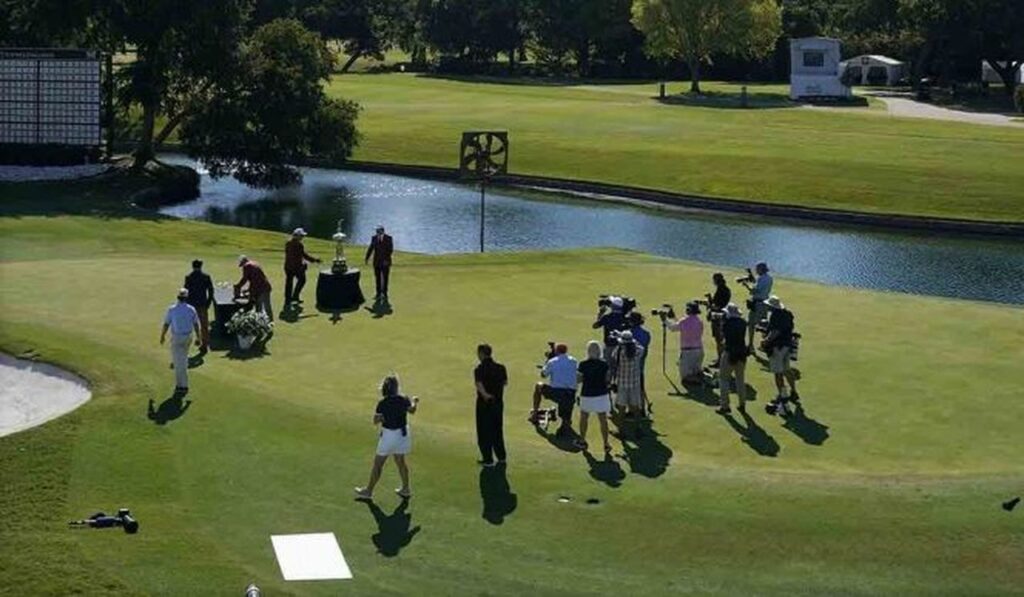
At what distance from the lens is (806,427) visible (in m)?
23.7

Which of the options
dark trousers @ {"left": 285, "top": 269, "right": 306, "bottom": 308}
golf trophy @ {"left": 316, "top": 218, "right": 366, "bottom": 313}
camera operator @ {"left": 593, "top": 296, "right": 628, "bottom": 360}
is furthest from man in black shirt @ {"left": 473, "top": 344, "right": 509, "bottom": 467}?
dark trousers @ {"left": 285, "top": 269, "right": 306, "bottom": 308}

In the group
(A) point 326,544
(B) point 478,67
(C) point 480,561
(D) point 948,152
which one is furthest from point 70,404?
(B) point 478,67

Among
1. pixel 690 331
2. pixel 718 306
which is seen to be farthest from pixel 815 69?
pixel 690 331

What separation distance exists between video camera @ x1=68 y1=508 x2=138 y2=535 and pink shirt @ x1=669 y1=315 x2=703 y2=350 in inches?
439

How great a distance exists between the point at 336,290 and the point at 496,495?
12.6 meters

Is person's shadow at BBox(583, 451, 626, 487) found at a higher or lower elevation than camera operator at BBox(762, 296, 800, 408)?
lower

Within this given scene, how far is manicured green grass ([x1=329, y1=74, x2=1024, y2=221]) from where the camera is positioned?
70.0m

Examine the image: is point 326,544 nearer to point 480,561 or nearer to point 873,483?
point 480,561

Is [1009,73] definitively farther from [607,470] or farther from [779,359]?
[607,470]

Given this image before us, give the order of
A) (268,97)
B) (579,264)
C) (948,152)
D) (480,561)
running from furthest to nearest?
1. (948,152)
2. (268,97)
3. (579,264)
4. (480,561)

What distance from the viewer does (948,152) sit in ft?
260

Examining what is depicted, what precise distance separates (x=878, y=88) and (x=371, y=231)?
83.8m

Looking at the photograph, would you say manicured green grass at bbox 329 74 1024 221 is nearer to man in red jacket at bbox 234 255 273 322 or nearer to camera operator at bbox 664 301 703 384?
camera operator at bbox 664 301 703 384

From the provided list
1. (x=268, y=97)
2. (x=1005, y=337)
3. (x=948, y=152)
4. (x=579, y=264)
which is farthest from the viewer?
(x=948, y=152)
